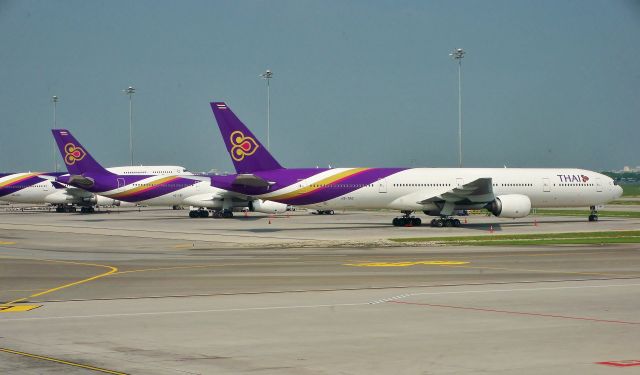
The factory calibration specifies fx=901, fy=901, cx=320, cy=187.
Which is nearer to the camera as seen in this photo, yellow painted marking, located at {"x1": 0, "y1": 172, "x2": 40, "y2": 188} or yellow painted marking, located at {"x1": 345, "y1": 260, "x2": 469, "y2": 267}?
yellow painted marking, located at {"x1": 345, "y1": 260, "x2": 469, "y2": 267}

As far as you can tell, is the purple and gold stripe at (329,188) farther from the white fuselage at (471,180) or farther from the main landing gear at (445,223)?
the main landing gear at (445,223)

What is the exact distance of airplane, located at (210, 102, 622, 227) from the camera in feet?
205

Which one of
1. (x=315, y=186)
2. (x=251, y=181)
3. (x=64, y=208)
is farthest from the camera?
(x=64, y=208)

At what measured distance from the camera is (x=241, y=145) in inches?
2515

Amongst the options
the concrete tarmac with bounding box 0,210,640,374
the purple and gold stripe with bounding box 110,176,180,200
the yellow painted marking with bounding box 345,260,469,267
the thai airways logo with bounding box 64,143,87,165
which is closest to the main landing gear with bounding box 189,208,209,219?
the purple and gold stripe with bounding box 110,176,180,200

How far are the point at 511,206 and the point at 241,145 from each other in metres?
19.4

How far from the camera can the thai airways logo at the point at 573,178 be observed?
227 feet

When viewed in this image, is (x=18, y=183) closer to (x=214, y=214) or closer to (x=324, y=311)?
(x=214, y=214)

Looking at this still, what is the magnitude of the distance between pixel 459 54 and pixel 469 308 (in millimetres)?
76862

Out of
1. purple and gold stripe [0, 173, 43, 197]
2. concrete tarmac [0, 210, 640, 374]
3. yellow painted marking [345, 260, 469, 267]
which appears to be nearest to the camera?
concrete tarmac [0, 210, 640, 374]

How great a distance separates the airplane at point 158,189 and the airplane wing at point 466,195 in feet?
82.4

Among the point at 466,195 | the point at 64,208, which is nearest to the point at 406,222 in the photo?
the point at 466,195

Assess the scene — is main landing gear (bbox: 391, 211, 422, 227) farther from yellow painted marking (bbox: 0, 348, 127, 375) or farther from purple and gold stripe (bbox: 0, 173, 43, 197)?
purple and gold stripe (bbox: 0, 173, 43, 197)

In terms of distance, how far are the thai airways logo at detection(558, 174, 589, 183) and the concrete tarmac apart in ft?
86.2
